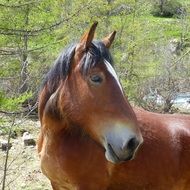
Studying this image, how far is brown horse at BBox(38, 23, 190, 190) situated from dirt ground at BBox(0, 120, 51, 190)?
251 cm

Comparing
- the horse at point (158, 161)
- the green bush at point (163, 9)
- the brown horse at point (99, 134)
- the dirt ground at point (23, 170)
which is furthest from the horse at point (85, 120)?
the green bush at point (163, 9)

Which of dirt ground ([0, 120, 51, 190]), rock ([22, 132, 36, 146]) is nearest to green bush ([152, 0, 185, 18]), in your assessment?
rock ([22, 132, 36, 146])

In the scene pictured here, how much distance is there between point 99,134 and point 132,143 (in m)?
0.21

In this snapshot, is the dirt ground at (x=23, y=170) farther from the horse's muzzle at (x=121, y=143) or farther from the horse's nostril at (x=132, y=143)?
the horse's nostril at (x=132, y=143)

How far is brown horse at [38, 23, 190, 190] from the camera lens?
7.91 feet

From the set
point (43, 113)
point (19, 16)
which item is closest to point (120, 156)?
point (43, 113)

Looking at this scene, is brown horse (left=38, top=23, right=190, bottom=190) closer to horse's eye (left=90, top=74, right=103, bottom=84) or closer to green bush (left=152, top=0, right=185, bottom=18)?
horse's eye (left=90, top=74, right=103, bottom=84)

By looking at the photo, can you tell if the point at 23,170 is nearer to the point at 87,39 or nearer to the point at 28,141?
the point at 28,141

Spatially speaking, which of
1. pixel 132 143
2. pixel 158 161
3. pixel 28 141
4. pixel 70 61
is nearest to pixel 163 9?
pixel 28 141

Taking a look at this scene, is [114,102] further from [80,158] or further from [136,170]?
[136,170]

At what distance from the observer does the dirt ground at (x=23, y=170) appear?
19.5ft

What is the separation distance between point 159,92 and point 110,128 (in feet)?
29.7

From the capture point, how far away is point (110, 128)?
7.84ft

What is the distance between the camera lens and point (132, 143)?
2.33m
